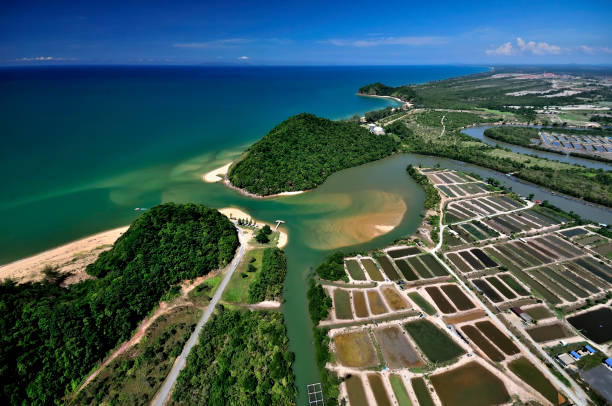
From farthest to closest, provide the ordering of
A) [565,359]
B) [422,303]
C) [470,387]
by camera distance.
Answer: [422,303] → [565,359] → [470,387]

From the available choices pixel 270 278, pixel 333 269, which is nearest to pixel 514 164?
pixel 333 269

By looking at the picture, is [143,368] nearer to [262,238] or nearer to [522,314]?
[262,238]

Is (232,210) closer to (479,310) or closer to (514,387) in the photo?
(479,310)

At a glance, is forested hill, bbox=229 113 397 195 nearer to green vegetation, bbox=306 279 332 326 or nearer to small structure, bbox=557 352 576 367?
green vegetation, bbox=306 279 332 326

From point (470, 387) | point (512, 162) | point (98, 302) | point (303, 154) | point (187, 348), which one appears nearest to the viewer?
point (470, 387)

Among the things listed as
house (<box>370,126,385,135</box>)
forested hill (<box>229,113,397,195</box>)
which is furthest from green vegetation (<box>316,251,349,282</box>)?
house (<box>370,126,385,135</box>)

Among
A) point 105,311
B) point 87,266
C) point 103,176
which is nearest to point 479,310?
point 105,311
